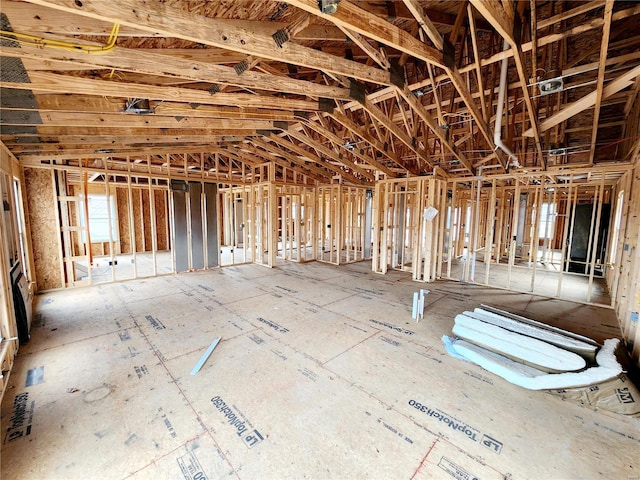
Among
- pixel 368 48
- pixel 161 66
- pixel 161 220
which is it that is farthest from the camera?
pixel 161 220

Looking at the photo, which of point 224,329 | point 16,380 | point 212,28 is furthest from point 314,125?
point 16,380

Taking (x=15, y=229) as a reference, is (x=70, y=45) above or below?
above

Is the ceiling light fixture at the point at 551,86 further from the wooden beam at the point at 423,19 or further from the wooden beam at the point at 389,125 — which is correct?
the wooden beam at the point at 389,125

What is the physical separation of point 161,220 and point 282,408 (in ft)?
36.1

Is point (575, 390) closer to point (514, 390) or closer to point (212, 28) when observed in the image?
point (514, 390)

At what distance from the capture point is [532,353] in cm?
297

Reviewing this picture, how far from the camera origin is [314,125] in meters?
5.30

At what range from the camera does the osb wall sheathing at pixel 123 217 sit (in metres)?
10.1

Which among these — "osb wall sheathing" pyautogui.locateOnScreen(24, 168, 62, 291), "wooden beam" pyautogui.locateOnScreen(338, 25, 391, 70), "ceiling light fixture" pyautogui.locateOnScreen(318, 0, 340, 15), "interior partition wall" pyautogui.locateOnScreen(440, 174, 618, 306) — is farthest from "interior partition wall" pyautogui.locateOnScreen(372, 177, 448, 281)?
"osb wall sheathing" pyautogui.locateOnScreen(24, 168, 62, 291)

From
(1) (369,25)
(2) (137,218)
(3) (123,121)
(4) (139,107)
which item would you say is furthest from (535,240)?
(2) (137,218)

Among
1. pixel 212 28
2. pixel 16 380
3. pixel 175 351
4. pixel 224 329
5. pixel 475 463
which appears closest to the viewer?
pixel 475 463

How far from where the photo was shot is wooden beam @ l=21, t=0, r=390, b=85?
178 cm

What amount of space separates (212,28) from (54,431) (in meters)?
3.60

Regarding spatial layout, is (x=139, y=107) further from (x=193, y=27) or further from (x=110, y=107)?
(x=193, y=27)
